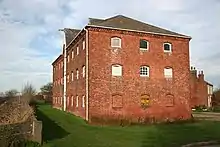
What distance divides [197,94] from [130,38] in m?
36.4

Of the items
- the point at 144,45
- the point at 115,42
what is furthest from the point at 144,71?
the point at 115,42

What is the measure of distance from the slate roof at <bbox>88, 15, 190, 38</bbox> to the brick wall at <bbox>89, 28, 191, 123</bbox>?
0.69m

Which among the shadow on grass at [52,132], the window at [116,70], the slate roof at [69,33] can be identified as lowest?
the shadow on grass at [52,132]

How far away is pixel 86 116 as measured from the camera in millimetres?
26219

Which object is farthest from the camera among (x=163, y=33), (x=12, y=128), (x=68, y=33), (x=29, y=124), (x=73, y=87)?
(x=68, y=33)

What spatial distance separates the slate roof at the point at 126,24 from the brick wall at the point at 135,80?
0.69 meters

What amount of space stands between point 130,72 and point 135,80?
885 millimetres

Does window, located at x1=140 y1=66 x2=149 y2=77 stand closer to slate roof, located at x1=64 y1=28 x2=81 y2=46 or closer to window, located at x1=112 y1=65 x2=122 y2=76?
window, located at x1=112 y1=65 x2=122 y2=76

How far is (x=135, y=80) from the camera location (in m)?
27.8

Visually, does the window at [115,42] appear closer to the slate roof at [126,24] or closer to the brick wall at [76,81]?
the slate roof at [126,24]

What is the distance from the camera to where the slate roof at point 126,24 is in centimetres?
2766

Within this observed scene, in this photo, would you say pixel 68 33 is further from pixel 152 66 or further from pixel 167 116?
→ pixel 167 116

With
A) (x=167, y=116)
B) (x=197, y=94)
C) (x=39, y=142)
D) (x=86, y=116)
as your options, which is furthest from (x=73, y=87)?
(x=197, y=94)

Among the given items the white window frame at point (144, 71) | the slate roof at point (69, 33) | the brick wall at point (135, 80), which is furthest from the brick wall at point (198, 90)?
the white window frame at point (144, 71)
